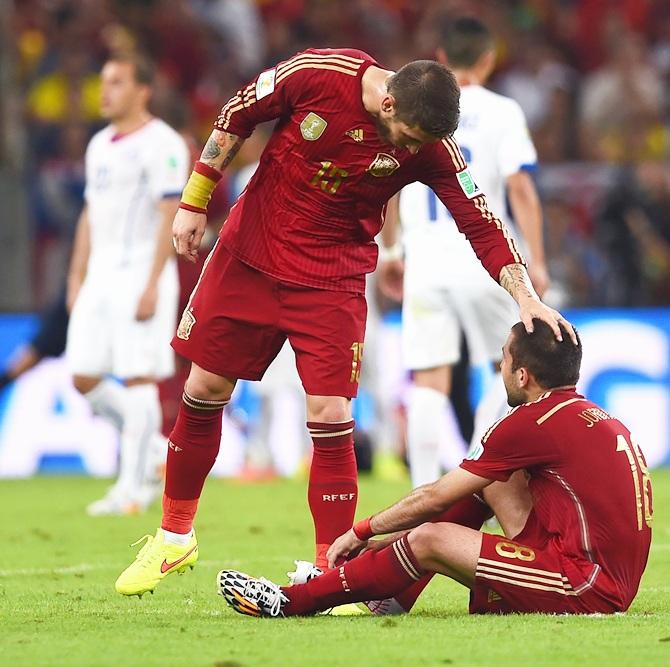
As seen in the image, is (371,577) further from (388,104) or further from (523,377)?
(388,104)

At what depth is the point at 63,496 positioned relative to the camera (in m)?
10.4

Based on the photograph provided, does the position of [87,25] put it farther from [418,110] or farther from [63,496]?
[418,110]

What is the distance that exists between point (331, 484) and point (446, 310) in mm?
2562

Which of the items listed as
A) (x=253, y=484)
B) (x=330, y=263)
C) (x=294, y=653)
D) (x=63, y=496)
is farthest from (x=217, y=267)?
(x=253, y=484)

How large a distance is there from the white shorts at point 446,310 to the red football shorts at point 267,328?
2179 mm

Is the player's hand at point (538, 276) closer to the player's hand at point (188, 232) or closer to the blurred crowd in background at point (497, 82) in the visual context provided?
the player's hand at point (188, 232)

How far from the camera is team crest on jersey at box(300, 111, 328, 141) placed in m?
5.64

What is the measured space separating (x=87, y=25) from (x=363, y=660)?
12.1 metres

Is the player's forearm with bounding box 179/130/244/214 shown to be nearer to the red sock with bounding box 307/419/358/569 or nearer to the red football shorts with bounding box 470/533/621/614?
the red sock with bounding box 307/419/358/569

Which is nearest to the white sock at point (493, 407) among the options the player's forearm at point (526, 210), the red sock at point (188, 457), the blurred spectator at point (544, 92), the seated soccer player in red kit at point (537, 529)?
the player's forearm at point (526, 210)

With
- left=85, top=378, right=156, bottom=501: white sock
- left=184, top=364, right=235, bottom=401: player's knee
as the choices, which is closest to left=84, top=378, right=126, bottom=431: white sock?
left=85, top=378, right=156, bottom=501: white sock

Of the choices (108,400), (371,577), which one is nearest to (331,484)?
(371,577)

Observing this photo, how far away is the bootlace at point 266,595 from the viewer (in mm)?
5172

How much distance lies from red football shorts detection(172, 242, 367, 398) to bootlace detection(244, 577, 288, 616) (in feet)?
2.67
